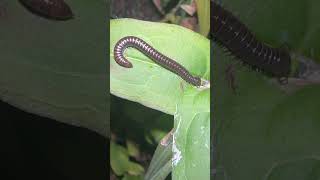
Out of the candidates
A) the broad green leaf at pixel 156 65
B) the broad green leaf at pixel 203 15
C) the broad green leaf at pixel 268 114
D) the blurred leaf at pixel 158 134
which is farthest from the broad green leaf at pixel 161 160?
the broad green leaf at pixel 203 15

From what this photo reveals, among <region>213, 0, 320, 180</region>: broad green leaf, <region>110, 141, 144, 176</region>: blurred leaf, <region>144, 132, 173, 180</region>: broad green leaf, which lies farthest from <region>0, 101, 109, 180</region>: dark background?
<region>213, 0, 320, 180</region>: broad green leaf

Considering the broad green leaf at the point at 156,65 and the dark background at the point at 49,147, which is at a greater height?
the broad green leaf at the point at 156,65

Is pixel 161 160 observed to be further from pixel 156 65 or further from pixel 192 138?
pixel 156 65

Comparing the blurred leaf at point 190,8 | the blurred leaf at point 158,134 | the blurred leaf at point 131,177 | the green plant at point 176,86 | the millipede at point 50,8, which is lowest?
the blurred leaf at point 131,177

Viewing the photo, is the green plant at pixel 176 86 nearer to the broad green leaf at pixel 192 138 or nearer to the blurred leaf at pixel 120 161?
the broad green leaf at pixel 192 138

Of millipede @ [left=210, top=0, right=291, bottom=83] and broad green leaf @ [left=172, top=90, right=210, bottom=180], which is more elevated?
millipede @ [left=210, top=0, right=291, bottom=83]

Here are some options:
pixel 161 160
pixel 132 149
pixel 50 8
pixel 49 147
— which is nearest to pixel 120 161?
pixel 132 149

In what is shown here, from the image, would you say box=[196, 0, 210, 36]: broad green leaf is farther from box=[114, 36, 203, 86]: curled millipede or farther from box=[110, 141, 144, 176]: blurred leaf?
box=[110, 141, 144, 176]: blurred leaf

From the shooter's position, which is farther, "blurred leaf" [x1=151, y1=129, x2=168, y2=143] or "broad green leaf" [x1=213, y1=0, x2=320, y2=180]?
"broad green leaf" [x1=213, y1=0, x2=320, y2=180]
